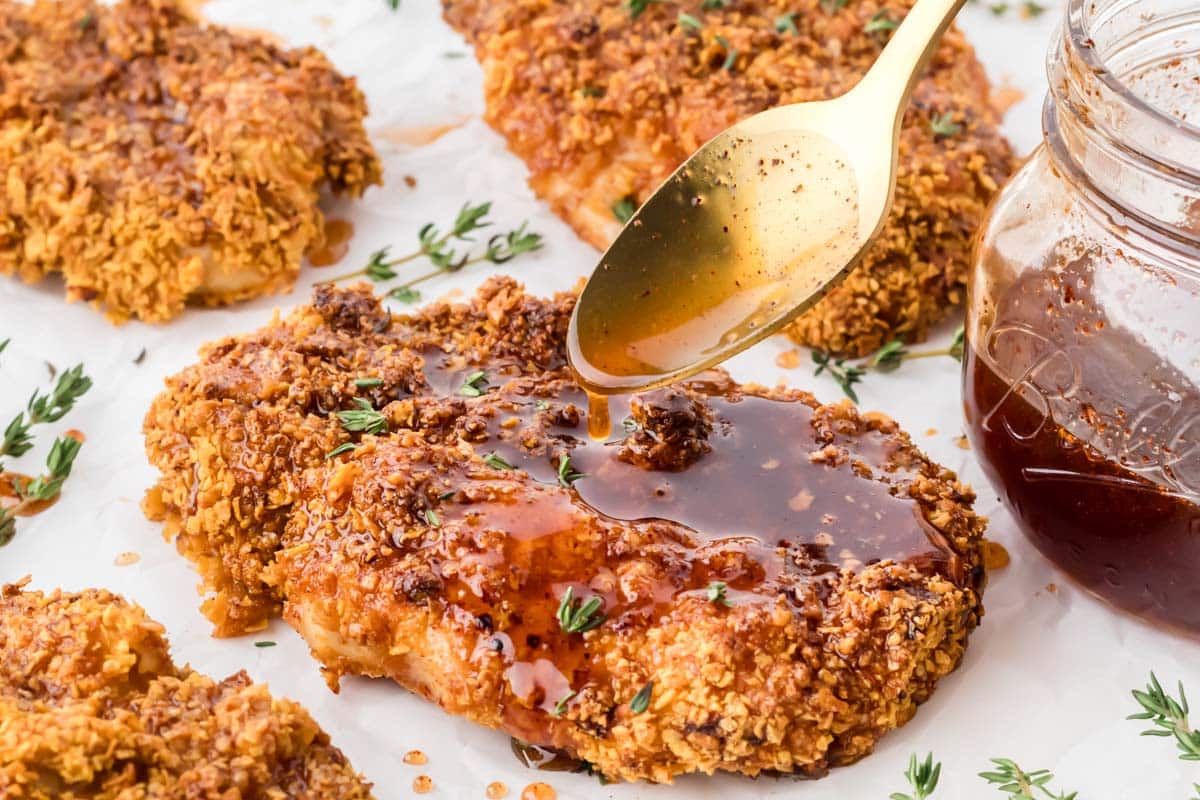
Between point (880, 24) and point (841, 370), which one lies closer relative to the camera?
point (841, 370)

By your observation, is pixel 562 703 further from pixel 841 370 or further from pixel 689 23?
pixel 689 23

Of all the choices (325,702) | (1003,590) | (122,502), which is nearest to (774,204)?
(1003,590)

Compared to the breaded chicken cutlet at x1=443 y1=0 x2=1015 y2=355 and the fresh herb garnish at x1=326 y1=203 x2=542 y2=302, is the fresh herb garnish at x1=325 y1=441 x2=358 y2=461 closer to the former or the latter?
the fresh herb garnish at x1=326 y1=203 x2=542 y2=302

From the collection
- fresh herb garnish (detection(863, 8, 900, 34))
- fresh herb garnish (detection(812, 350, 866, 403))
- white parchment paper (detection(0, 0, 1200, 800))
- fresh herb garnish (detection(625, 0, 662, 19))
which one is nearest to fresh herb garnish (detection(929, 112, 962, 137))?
fresh herb garnish (detection(863, 8, 900, 34))

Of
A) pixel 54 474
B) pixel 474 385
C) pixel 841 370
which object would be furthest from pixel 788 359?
pixel 54 474

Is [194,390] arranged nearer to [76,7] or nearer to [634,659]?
[634,659]

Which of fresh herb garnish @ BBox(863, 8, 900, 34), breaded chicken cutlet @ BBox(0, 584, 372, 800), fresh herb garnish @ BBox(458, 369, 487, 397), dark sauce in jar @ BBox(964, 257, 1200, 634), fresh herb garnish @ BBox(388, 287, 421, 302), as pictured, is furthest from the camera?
fresh herb garnish @ BBox(863, 8, 900, 34)
